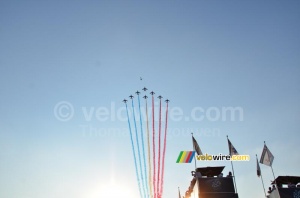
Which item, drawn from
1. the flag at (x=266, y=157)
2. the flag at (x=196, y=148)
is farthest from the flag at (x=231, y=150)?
the flag at (x=196, y=148)

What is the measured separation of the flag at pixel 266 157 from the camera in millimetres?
37344

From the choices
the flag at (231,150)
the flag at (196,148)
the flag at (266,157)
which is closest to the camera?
the flag at (266,157)

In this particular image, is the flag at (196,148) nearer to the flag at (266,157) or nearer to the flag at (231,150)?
the flag at (231,150)

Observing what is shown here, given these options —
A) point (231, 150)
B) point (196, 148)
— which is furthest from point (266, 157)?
point (196, 148)

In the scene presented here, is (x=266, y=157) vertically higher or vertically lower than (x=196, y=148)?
lower

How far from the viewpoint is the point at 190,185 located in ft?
151

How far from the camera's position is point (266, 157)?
38.0 metres

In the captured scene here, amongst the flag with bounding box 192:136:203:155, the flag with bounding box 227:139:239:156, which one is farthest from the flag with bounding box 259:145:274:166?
the flag with bounding box 192:136:203:155

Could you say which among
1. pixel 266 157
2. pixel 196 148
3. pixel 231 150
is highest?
pixel 196 148

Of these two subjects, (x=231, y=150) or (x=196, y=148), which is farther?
(x=196, y=148)

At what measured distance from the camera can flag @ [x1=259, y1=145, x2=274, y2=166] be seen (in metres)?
37.3

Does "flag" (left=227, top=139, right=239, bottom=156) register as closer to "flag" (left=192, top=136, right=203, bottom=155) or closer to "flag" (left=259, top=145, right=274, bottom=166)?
"flag" (left=259, top=145, right=274, bottom=166)

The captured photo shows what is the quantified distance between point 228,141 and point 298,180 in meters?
12.5

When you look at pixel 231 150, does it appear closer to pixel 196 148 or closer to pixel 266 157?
pixel 266 157
